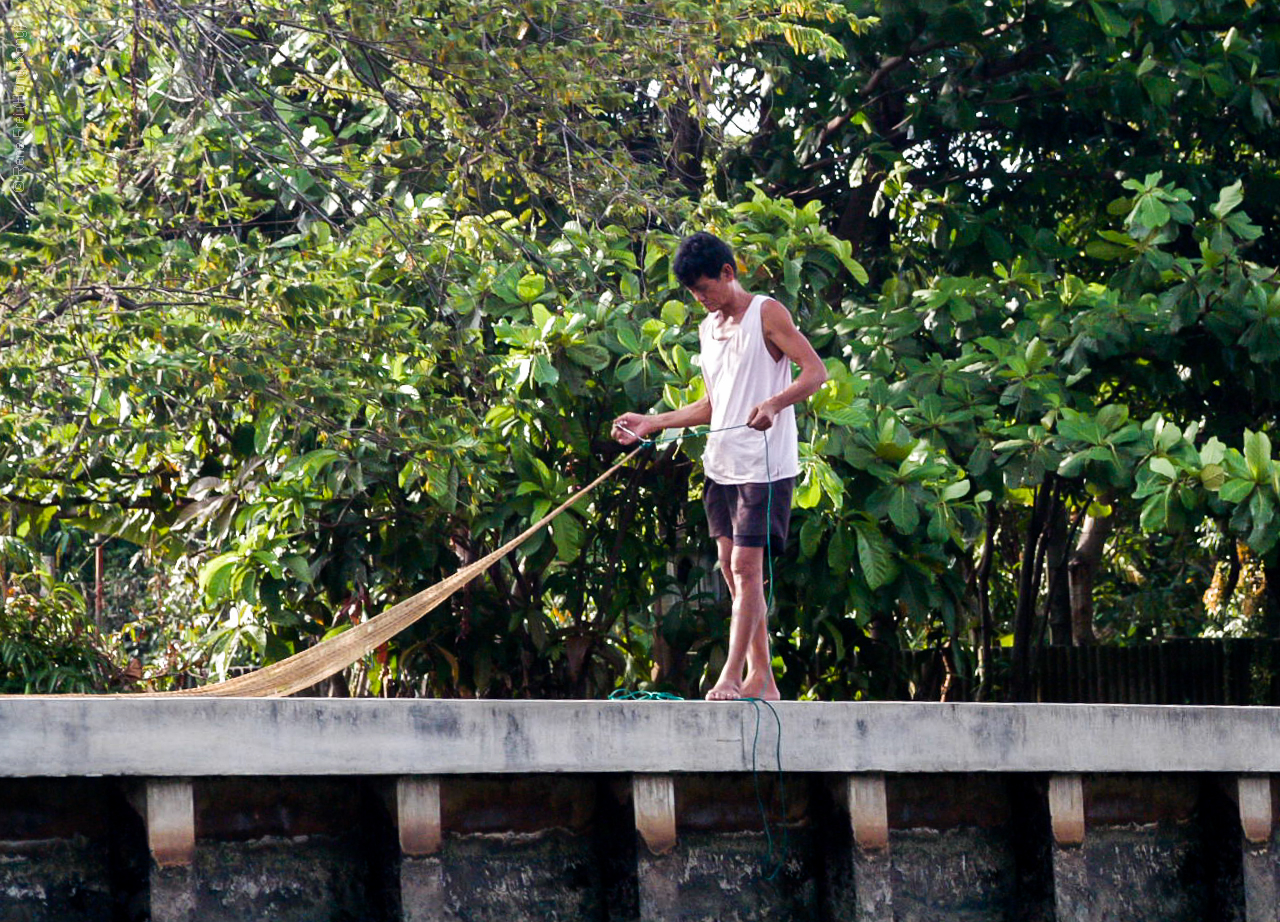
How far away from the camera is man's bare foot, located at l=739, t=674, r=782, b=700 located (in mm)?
5527

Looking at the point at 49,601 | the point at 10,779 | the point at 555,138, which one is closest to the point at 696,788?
the point at 10,779

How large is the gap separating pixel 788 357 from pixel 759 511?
1.73 feet

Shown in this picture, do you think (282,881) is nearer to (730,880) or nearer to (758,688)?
(730,880)

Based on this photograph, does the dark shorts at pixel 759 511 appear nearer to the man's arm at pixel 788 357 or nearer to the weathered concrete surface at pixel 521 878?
the man's arm at pixel 788 357

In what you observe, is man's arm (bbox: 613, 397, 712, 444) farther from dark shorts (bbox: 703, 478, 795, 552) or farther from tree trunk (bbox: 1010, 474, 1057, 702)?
tree trunk (bbox: 1010, 474, 1057, 702)

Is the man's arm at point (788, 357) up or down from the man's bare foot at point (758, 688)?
up

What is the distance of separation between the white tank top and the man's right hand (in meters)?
0.29

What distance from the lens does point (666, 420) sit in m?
5.91

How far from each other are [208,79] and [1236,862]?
494 cm

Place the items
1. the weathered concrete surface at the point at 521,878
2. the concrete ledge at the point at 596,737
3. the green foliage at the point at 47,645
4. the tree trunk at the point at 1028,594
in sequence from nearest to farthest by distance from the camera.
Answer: the concrete ledge at the point at 596,737 < the weathered concrete surface at the point at 521,878 < the green foliage at the point at 47,645 < the tree trunk at the point at 1028,594

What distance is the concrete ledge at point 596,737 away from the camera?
4.30 metres

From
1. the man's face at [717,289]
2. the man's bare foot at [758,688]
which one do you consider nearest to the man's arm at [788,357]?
the man's face at [717,289]

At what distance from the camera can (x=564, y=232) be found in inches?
332

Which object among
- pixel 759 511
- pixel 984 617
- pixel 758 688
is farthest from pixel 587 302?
pixel 984 617
